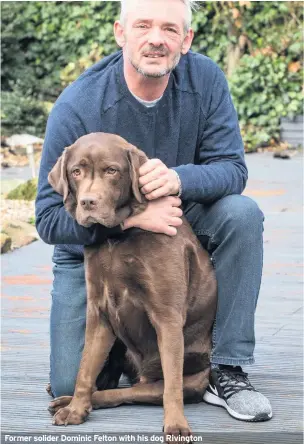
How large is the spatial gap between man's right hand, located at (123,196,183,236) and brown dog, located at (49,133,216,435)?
0.09 feet

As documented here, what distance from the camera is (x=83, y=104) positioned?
365 cm

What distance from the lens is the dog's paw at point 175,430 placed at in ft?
10.3

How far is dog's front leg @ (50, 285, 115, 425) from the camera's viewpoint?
3.38 metres

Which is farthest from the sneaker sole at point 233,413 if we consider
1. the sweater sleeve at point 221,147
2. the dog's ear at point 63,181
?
the dog's ear at point 63,181

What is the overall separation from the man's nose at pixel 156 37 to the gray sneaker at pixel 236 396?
118cm

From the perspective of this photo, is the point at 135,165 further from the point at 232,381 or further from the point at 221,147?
the point at 232,381

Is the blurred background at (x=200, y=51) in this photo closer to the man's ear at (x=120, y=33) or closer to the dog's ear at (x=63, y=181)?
the man's ear at (x=120, y=33)

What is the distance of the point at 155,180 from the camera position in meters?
3.30

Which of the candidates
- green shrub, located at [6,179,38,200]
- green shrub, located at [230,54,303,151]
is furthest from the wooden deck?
green shrub, located at [230,54,303,151]

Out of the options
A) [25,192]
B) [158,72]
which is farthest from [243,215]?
[25,192]

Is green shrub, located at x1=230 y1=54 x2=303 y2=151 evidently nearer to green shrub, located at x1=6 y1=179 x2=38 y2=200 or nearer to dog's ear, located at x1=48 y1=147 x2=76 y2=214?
green shrub, located at x1=6 y1=179 x2=38 y2=200

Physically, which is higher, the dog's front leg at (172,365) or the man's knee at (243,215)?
the man's knee at (243,215)

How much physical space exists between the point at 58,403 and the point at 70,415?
0.15 meters

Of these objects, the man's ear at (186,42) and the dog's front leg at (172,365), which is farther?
the man's ear at (186,42)
